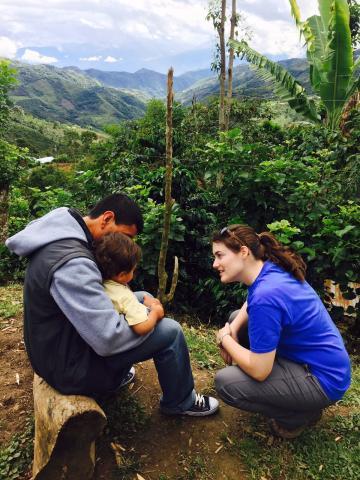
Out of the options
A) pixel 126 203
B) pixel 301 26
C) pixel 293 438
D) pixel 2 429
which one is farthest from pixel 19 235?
pixel 301 26

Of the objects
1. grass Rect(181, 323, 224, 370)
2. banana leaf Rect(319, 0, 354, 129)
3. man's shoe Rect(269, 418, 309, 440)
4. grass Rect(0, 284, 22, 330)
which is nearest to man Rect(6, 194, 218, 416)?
man's shoe Rect(269, 418, 309, 440)

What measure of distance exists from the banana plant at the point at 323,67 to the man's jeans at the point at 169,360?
9.58m

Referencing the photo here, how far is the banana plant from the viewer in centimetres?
1027

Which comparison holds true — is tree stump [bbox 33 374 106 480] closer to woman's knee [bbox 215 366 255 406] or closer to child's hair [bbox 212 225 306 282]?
woman's knee [bbox 215 366 255 406]

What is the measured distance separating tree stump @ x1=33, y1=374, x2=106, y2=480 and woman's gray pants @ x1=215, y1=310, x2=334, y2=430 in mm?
917

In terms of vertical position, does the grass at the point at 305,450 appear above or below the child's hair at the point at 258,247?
below

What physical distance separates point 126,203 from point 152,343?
101 centimetres

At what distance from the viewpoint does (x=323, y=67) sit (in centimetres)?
1077

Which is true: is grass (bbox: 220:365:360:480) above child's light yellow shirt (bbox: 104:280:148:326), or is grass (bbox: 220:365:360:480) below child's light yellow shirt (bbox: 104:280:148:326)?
below

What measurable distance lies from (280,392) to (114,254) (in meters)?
1.45

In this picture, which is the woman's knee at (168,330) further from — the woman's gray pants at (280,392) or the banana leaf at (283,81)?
the banana leaf at (283,81)

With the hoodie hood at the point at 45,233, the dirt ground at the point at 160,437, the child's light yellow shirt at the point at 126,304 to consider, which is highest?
the hoodie hood at the point at 45,233

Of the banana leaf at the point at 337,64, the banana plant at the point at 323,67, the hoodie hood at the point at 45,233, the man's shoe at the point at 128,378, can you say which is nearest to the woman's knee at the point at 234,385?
the man's shoe at the point at 128,378

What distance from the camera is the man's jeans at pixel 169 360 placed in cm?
275
